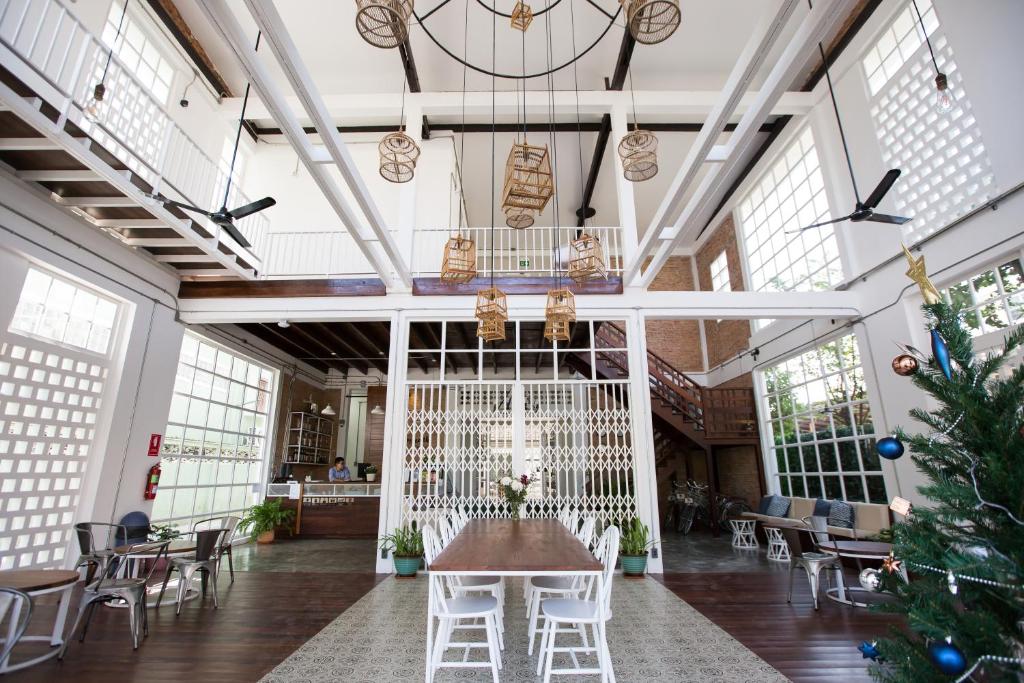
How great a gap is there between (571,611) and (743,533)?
18.9ft

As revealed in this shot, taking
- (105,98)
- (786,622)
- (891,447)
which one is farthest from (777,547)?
(105,98)

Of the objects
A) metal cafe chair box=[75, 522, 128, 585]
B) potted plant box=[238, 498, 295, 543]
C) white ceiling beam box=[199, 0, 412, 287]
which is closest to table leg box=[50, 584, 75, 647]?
metal cafe chair box=[75, 522, 128, 585]

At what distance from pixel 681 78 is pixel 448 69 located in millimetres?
3422

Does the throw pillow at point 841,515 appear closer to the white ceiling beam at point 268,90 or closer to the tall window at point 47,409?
the white ceiling beam at point 268,90

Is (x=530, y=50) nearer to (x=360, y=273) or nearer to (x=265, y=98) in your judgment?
(x=360, y=273)

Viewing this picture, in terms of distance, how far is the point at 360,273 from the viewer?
6.76 m

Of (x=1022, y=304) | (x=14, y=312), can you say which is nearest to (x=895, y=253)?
(x=1022, y=304)

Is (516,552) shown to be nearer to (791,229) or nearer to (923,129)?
(923,129)

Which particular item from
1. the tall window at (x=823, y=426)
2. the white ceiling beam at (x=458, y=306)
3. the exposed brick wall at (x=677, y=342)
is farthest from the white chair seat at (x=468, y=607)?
the exposed brick wall at (x=677, y=342)

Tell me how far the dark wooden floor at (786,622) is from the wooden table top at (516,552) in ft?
4.59

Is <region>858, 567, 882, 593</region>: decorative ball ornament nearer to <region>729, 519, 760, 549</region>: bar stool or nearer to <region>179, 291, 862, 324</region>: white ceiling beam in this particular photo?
<region>179, 291, 862, 324</region>: white ceiling beam

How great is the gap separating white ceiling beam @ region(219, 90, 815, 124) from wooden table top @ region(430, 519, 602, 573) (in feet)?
19.4

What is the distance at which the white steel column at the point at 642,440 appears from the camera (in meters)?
5.62

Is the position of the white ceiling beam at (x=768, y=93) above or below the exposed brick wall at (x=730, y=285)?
below
